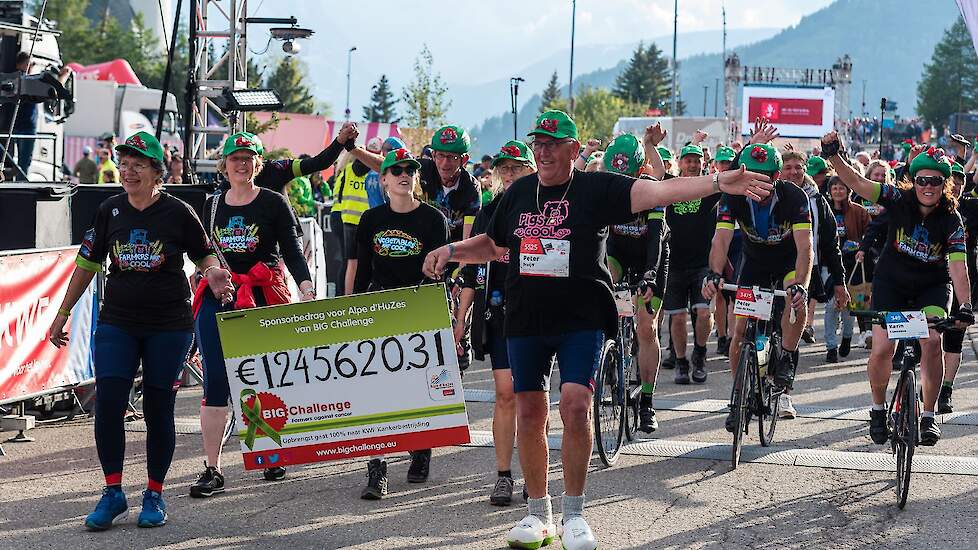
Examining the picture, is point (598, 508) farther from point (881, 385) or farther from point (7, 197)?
point (7, 197)

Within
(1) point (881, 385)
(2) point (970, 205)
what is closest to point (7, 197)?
(1) point (881, 385)

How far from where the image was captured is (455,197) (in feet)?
29.8

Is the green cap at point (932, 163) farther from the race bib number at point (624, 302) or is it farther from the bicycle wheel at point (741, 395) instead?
the race bib number at point (624, 302)

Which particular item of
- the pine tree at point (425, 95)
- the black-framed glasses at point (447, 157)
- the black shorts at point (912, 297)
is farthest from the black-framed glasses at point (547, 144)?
the pine tree at point (425, 95)

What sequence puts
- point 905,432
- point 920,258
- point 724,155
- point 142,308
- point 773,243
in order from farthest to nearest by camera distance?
point 724,155
point 773,243
point 920,258
point 905,432
point 142,308

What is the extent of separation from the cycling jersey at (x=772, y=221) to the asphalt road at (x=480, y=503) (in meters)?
1.30

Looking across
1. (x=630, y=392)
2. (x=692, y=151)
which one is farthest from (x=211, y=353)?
(x=692, y=151)

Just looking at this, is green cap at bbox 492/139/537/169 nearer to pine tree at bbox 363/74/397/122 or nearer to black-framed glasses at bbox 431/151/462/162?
black-framed glasses at bbox 431/151/462/162

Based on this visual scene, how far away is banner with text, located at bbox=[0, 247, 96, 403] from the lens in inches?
358

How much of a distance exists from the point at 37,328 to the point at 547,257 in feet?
15.5

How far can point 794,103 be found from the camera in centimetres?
8244

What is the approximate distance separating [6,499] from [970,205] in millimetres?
8982

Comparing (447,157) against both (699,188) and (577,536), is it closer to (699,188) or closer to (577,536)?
(699,188)

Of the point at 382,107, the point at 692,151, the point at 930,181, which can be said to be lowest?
the point at 930,181
